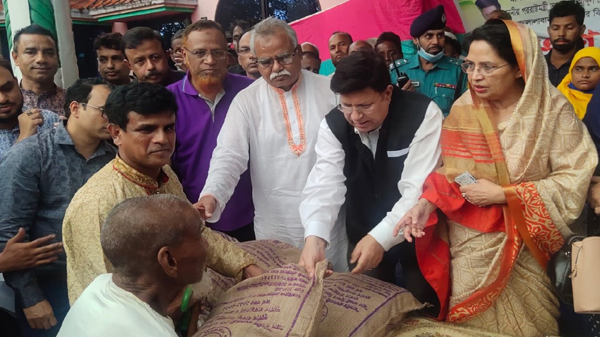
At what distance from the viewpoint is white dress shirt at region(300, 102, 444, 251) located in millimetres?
2307

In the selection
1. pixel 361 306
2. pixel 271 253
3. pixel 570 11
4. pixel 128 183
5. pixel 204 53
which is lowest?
pixel 361 306

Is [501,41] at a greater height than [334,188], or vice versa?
[501,41]

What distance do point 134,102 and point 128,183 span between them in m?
0.32

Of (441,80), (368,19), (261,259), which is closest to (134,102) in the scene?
(261,259)

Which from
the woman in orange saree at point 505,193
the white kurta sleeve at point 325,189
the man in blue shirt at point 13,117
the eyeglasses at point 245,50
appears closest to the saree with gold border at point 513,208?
the woman in orange saree at point 505,193

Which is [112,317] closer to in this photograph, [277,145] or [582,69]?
[277,145]

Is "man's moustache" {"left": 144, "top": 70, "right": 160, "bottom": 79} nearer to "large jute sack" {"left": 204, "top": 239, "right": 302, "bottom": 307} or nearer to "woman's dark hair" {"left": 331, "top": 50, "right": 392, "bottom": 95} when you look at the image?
"large jute sack" {"left": 204, "top": 239, "right": 302, "bottom": 307}

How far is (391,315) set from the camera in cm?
218

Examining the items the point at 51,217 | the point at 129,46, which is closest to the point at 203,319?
the point at 51,217

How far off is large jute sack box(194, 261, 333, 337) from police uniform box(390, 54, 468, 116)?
92.9 inches

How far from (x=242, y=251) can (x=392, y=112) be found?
93cm

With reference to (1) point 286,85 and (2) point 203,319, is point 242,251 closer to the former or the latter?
(2) point 203,319

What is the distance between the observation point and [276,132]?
298cm

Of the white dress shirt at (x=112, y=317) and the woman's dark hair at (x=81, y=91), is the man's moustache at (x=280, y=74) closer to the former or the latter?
the woman's dark hair at (x=81, y=91)
